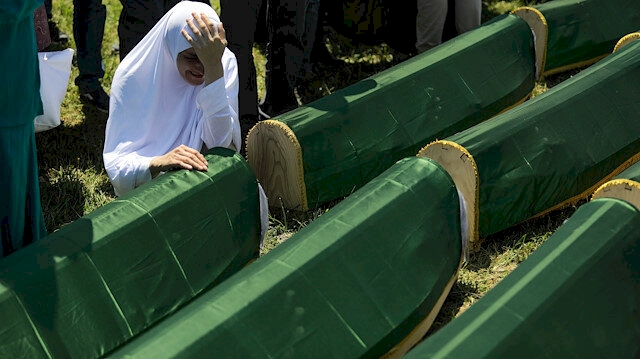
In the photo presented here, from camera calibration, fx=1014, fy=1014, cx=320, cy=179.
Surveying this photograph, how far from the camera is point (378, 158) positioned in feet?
15.3

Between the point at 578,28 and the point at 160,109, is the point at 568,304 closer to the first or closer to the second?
the point at 160,109

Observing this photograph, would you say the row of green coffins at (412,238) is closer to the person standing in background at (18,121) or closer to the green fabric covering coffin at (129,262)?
the green fabric covering coffin at (129,262)

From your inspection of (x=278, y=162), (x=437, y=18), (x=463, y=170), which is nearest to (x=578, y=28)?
(x=437, y=18)

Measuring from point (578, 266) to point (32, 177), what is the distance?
185cm

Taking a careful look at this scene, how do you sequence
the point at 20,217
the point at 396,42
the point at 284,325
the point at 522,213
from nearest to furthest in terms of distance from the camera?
the point at 284,325 → the point at 20,217 → the point at 522,213 → the point at 396,42

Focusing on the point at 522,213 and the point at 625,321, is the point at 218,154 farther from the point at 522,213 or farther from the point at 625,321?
the point at 625,321

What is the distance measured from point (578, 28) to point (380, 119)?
5.85 feet

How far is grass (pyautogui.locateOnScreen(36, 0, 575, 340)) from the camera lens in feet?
13.8

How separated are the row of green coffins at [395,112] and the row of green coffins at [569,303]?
4.34 ft

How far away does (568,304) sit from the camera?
10.3ft

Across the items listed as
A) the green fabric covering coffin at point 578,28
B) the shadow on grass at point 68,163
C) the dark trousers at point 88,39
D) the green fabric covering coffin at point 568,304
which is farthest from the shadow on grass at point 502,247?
the dark trousers at point 88,39

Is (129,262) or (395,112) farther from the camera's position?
(395,112)

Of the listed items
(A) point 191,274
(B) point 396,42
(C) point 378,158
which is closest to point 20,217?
(A) point 191,274

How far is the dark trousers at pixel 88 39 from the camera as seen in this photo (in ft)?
18.6
